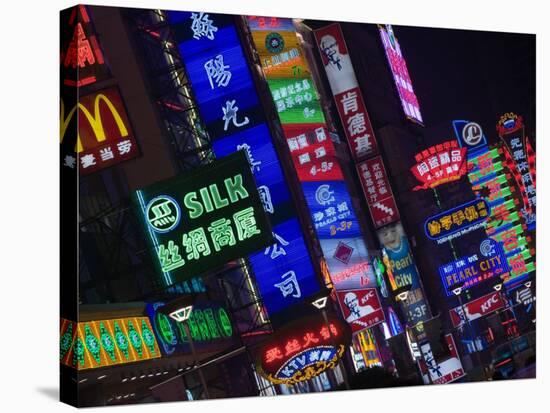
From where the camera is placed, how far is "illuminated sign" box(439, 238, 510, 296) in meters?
12.3

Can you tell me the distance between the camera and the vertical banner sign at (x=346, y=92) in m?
11.9

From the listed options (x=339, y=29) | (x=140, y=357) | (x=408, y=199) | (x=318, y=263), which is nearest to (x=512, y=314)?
→ (x=408, y=199)

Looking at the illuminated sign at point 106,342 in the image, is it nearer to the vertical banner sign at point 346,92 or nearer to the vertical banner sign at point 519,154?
the vertical banner sign at point 346,92

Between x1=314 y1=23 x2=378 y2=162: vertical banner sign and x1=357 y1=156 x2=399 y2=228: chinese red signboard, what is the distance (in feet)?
0.58

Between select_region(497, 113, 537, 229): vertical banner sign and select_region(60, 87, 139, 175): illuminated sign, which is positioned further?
select_region(497, 113, 537, 229): vertical banner sign

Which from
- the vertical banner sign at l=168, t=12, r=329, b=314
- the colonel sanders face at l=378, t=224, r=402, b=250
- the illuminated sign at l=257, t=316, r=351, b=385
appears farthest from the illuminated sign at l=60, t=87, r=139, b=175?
the colonel sanders face at l=378, t=224, r=402, b=250

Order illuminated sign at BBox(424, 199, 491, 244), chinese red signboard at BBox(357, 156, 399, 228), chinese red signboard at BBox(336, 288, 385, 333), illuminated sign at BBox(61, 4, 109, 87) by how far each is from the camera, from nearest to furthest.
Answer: illuminated sign at BBox(61, 4, 109, 87) < chinese red signboard at BBox(336, 288, 385, 333) < illuminated sign at BBox(424, 199, 491, 244) < chinese red signboard at BBox(357, 156, 399, 228)

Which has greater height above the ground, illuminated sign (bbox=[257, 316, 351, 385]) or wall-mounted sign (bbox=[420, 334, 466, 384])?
illuminated sign (bbox=[257, 316, 351, 385])

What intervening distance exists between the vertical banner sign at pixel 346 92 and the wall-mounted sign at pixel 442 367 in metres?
2.37

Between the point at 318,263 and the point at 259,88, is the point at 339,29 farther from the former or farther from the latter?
the point at 318,263

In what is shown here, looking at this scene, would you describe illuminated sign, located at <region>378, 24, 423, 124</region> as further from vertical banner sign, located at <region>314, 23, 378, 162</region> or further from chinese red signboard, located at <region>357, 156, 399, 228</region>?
chinese red signboard, located at <region>357, 156, 399, 228</region>

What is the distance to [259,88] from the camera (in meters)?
11.1

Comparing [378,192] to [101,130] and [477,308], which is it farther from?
[101,130]

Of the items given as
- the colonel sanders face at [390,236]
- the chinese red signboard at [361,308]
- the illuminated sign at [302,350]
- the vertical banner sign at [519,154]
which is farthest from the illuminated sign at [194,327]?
the vertical banner sign at [519,154]
